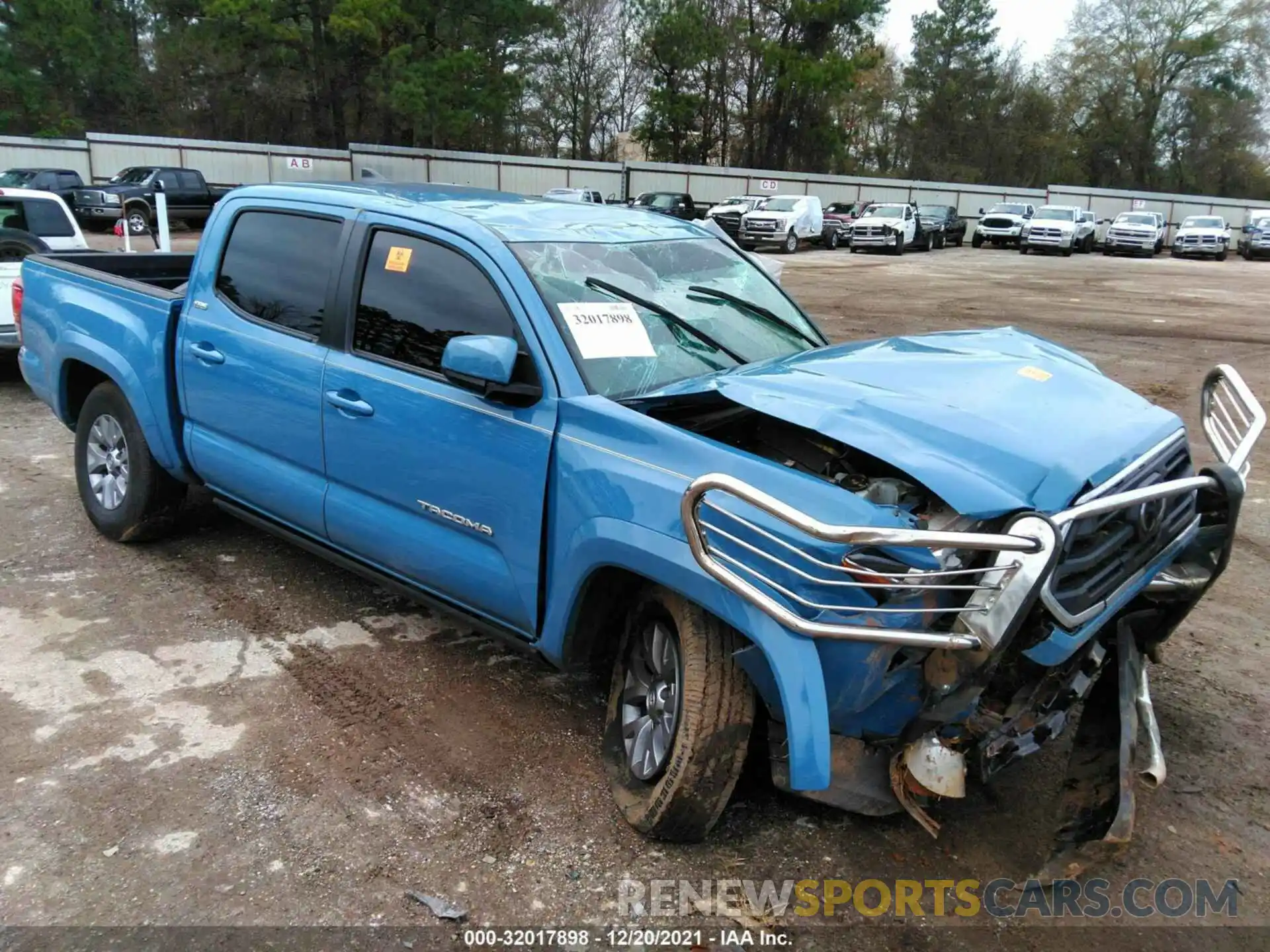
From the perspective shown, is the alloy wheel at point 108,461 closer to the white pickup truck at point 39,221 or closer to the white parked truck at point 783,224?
the white pickup truck at point 39,221

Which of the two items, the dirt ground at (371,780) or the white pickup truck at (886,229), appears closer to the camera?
the dirt ground at (371,780)

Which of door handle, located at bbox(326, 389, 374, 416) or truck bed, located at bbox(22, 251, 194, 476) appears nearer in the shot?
door handle, located at bbox(326, 389, 374, 416)

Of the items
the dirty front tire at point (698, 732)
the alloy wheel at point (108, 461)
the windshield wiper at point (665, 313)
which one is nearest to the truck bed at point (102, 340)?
the alloy wheel at point (108, 461)

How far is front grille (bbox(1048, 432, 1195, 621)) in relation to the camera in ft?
8.71

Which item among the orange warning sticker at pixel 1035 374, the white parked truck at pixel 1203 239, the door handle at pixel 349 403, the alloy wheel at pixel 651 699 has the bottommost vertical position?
the alloy wheel at pixel 651 699

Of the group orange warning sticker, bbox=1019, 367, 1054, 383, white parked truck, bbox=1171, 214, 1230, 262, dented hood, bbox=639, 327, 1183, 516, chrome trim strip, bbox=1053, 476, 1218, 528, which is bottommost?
chrome trim strip, bbox=1053, 476, 1218, 528

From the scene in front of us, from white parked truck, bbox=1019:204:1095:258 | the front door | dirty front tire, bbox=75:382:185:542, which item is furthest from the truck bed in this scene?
white parked truck, bbox=1019:204:1095:258

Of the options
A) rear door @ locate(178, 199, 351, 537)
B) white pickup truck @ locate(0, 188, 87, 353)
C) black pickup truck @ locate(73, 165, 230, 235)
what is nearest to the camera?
rear door @ locate(178, 199, 351, 537)

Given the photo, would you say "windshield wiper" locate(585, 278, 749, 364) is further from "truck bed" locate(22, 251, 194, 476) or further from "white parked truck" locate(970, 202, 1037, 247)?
"white parked truck" locate(970, 202, 1037, 247)

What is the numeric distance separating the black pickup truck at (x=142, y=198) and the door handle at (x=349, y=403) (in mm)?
24859

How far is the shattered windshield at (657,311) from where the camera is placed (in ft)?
11.3

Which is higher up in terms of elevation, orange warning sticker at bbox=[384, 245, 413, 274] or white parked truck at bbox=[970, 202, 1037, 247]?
white parked truck at bbox=[970, 202, 1037, 247]

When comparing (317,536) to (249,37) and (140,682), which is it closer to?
(140,682)

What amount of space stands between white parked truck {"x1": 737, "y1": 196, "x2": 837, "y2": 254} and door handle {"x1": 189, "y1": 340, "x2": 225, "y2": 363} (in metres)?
28.8
